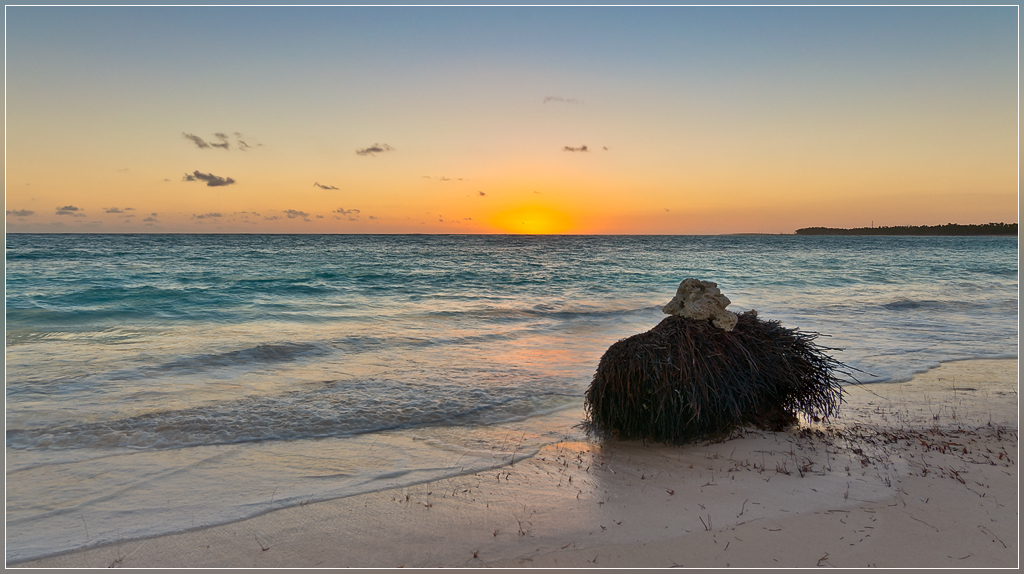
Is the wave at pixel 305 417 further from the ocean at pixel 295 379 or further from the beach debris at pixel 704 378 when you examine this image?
the beach debris at pixel 704 378

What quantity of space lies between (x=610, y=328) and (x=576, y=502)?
1071cm

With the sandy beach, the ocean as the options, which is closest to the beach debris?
the sandy beach

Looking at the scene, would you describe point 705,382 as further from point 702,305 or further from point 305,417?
point 305,417

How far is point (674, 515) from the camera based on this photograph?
414 cm

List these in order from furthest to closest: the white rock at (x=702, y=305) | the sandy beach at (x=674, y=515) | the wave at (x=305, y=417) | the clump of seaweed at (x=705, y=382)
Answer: the wave at (x=305, y=417) < the white rock at (x=702, y=305) < the clump of seaweed at (x=705, y=382) < the sandy beach at (x=674, y=515)

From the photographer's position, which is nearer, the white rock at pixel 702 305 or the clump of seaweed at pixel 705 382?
the clump of seaweed at pixel 705 382

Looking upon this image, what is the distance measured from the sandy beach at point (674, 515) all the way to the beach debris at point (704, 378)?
26cm

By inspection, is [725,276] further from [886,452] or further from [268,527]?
[268,527]

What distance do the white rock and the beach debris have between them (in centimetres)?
1

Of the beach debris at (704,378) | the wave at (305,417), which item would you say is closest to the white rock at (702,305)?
the beach debris at (704,378)

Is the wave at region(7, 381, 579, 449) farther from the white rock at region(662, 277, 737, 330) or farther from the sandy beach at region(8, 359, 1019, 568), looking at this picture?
the white rock at region(662, 277, 737, 330)

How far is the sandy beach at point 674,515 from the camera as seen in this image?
3.66 m

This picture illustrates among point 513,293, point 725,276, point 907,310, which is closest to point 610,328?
point 513,293

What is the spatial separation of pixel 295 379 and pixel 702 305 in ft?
20.5
